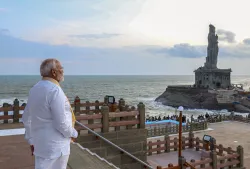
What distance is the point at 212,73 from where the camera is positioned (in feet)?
313

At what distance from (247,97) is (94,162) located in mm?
78023

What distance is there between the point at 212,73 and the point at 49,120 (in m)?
98.0

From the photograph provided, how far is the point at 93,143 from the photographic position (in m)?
9.97

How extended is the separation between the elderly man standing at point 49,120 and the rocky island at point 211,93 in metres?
75.0

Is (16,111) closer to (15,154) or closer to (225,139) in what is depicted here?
(15,154)

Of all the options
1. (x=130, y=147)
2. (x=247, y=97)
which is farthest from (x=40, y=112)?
(x=247, y=97)

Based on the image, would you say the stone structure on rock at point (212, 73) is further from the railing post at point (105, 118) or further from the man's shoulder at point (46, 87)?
the man's shoulder at point (46, 87)

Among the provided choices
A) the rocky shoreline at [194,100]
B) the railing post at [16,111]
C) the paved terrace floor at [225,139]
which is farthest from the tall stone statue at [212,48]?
the railing post at [16,111]

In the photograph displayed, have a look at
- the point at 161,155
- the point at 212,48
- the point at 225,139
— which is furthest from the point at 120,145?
the point at 212,48

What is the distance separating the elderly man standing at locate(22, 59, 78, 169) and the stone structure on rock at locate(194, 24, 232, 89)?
93814 mm

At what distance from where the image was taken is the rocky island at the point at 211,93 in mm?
74375

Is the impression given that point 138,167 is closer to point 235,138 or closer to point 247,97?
point 235,138

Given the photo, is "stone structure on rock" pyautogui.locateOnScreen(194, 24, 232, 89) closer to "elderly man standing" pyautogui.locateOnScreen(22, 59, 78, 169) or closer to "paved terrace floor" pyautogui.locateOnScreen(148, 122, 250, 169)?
"paved terrace floor" pyautogui.locateOnScreen(148, 122, 250, 169)

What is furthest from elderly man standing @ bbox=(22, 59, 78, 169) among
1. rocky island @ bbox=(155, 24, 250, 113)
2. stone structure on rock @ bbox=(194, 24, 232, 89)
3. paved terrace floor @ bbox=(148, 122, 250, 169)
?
stone structure on rock @ bbox=(194, 24, 232, 89)
